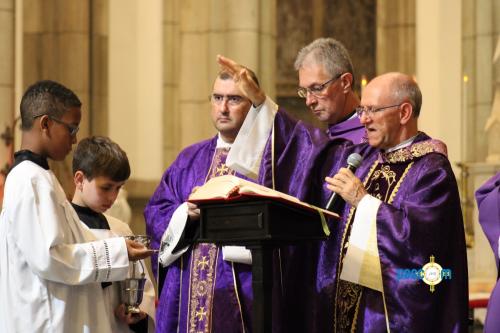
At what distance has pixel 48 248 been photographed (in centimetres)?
397

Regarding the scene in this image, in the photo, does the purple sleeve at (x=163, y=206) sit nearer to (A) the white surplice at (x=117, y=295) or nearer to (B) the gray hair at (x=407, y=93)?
(A) the white surplice at (x=117, y=295)

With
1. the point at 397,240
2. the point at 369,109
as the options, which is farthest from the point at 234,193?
the point at 369,109

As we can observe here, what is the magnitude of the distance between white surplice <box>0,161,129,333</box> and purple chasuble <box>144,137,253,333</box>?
0.59 metres

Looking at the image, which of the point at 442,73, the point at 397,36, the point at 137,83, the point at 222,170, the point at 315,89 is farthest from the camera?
the point at 397,36

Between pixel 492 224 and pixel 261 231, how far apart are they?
1274mm

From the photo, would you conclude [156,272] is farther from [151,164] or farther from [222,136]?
[151,164]

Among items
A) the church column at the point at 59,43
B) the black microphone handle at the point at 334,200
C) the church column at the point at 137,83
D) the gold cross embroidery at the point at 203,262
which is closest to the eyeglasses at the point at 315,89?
the black microphone handle at the point at 334,200

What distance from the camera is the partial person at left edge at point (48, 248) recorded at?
401 centimetres

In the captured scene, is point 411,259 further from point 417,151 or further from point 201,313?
point 201,313

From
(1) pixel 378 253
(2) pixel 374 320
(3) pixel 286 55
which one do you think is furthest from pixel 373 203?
(3) pixel 286 55

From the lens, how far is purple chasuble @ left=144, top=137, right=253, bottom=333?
4.58 metres

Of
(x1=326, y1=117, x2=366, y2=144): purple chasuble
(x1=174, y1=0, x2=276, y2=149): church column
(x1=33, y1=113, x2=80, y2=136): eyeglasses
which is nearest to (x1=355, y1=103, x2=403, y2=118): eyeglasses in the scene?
(x1=326, y1=117, x2=366, y2=144): purple chasuble

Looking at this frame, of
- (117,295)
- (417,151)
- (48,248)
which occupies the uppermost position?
(417,151)

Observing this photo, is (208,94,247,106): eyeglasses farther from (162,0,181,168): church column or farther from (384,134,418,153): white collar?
(162,0,181,168): church column
